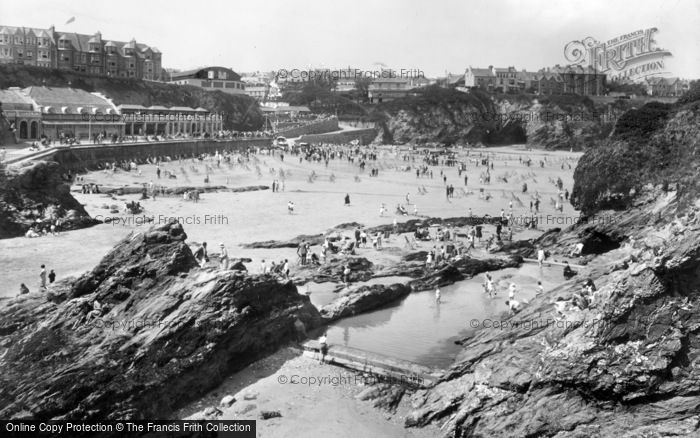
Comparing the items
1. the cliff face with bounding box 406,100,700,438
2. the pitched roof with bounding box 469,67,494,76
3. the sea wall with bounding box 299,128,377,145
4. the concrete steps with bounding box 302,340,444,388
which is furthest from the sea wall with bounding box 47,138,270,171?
the pitched roof with bounding box 469,67,494,76

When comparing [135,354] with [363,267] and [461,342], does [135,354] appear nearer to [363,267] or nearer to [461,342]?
[461,342]

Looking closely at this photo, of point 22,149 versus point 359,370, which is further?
point 22,149

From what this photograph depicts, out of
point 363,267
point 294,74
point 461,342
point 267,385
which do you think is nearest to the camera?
point 267,385

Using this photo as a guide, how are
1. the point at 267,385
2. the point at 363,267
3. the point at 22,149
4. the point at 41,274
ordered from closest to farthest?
1. the point at 267,385
2. the point at 41,274
3. the point at 363,267
4. the point at 22,149

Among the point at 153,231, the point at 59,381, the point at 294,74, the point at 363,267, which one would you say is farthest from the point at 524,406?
the point at 294,74

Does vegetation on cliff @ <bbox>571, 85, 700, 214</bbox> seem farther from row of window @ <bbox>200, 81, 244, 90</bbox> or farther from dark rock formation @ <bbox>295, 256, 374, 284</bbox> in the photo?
row of window @ <bbox>200, 81, 244, 90</bbox>
